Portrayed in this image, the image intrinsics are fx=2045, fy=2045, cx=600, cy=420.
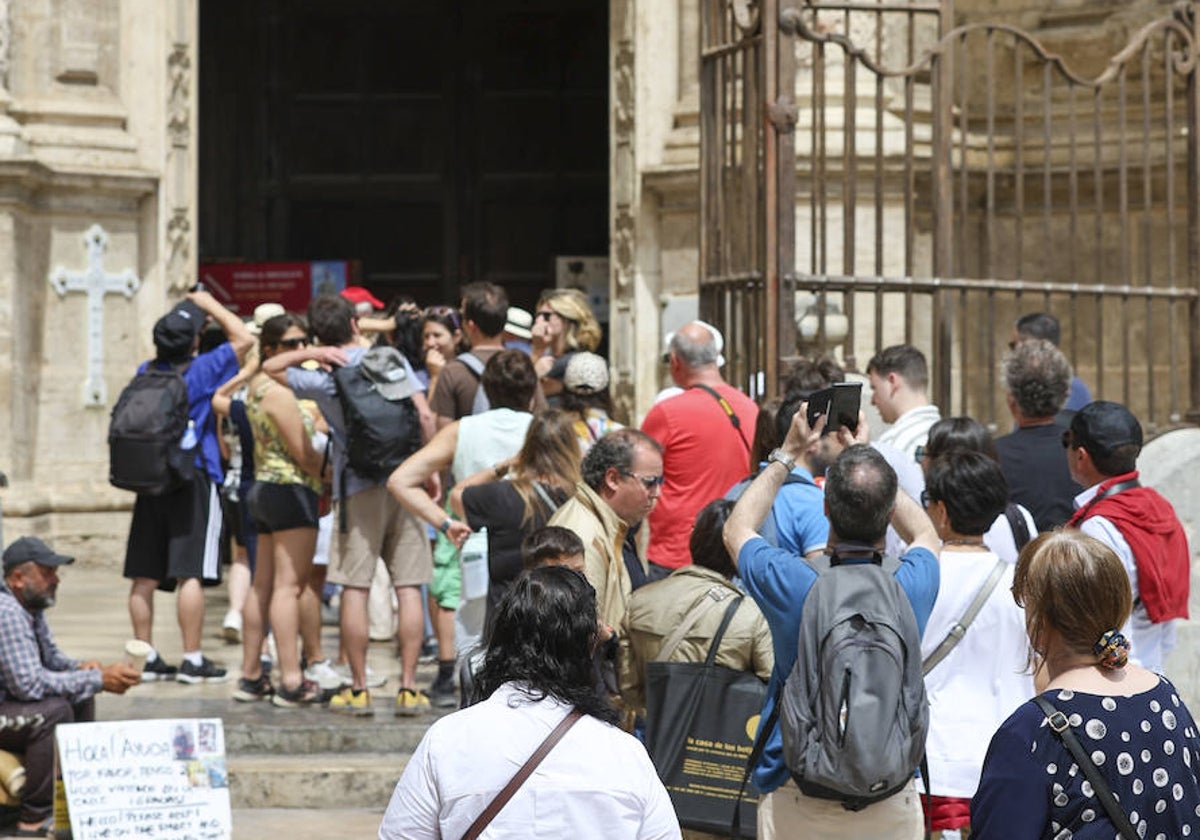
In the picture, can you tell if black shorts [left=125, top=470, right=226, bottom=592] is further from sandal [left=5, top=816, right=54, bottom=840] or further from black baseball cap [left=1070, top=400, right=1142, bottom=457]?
black baseball cap [left=1070, top=400, right=1142, bottom=457]

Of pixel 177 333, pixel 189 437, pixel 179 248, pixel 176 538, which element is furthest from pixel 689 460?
pixel 179 248

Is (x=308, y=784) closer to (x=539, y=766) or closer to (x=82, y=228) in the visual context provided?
(x=539, y=766)

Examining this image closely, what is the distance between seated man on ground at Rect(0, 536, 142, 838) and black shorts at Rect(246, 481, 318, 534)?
1010 mm

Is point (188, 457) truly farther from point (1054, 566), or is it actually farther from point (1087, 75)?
point (1087, 75)

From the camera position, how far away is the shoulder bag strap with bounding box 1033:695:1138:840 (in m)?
3.40

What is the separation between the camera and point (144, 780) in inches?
270

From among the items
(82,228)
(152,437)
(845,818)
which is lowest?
(845,818)

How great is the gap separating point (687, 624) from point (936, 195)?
449cm

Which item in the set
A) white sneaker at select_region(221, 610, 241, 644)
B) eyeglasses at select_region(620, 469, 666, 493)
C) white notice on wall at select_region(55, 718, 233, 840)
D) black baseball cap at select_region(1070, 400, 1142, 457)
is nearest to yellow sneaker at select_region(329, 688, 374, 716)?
white notice on wall at select_region(55, 718, 233, 840)

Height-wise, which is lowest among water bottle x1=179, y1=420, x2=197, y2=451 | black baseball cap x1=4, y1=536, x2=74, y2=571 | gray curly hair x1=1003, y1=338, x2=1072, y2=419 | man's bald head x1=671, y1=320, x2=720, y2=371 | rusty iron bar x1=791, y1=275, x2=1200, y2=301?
black baseball cap x1=4, y1=536, x2=74, y2=571

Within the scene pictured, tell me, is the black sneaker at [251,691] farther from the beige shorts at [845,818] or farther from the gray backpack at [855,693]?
the gray backpack at [855,693]

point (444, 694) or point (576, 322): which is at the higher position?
point (576, 322)

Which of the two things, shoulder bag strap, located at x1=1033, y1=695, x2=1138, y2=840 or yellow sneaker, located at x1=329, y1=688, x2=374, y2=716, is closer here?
shoulder bag strap, located at x1=1033, y1=695, x2=1138, y2=840

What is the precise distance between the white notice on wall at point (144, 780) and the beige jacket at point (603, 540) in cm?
179
